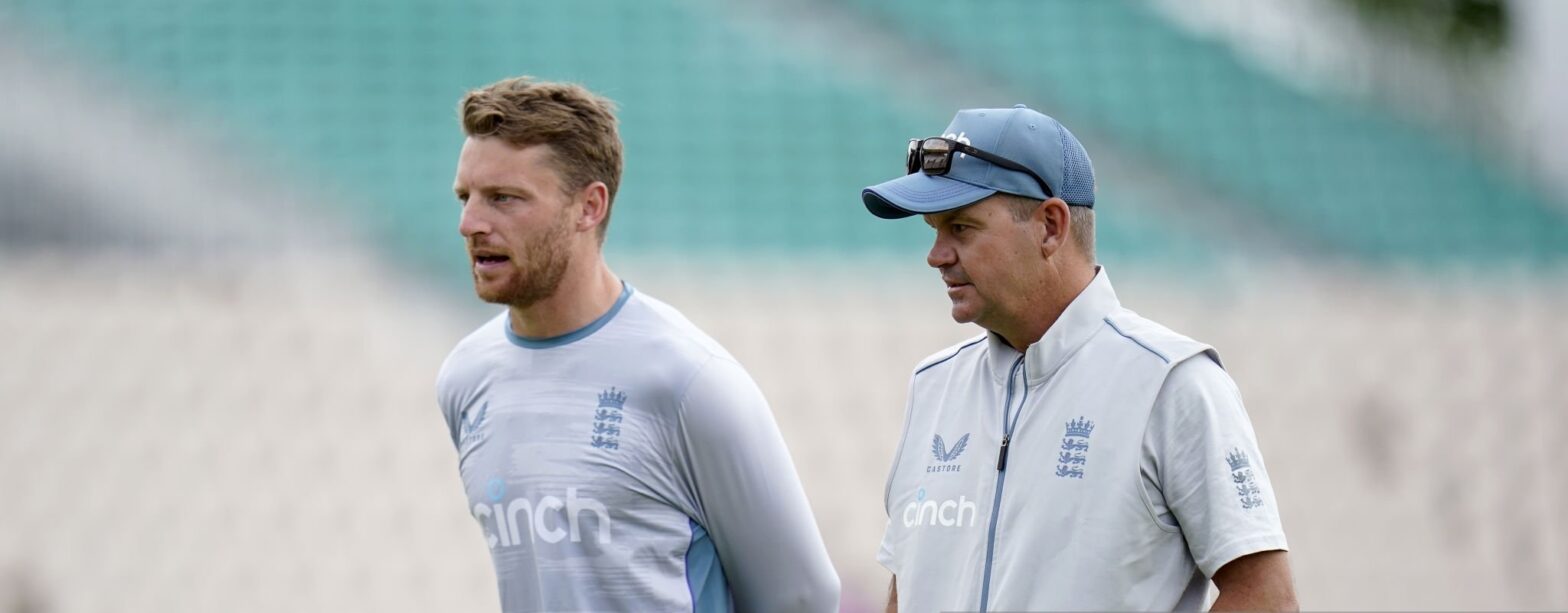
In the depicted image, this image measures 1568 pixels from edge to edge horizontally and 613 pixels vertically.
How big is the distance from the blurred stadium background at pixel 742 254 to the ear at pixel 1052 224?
18.2 ft

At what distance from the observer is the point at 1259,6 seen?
10250 mm

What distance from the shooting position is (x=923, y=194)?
7.36 ft

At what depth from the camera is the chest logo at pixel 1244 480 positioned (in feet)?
6.64

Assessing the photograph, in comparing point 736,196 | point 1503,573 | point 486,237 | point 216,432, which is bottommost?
point 1503,573

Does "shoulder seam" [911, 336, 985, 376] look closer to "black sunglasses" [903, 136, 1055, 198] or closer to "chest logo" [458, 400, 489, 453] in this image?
"black sunglasses" [903, 136, 1055, 198]

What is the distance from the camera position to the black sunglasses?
2240 mm

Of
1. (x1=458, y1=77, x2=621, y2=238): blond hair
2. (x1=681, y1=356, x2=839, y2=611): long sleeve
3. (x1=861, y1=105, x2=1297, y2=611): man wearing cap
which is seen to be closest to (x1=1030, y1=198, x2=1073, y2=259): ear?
(x1=861, y1=105, x2=1297, y2=611): man wearing cap

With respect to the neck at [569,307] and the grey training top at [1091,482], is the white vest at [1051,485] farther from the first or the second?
the neck at [569,307]

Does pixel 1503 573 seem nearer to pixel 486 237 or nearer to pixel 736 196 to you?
pixel 736 196

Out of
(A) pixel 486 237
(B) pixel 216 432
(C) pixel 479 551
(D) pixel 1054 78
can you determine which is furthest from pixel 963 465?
(D) pixel 1054 78

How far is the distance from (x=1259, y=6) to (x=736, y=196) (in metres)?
3.55

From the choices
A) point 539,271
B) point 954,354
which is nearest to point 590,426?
point 539,271

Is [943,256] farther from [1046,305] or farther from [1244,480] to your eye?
[1244,480]

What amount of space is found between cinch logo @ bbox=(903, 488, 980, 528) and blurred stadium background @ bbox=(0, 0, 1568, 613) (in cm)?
539
